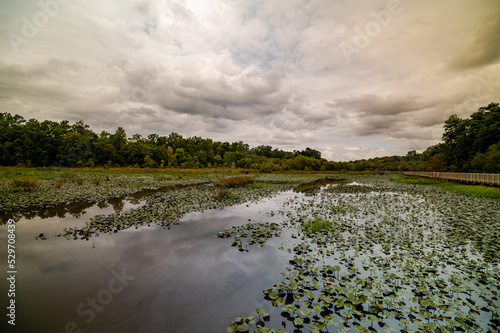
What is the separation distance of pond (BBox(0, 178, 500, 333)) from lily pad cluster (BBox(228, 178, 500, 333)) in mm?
31

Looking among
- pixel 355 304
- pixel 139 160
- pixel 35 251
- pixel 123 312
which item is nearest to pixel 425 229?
pixel 355 304

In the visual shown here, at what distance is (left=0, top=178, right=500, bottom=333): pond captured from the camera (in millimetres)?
4238

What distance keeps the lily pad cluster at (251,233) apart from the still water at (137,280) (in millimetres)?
433

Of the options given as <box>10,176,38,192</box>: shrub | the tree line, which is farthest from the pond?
the tree line

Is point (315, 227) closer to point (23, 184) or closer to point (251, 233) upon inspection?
point (251, 233)

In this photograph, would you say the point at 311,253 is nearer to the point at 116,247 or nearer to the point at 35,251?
the point at 116,247

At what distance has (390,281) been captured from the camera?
561cm

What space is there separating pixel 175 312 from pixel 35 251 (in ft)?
22.9

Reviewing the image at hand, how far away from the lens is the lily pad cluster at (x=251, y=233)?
346 inches

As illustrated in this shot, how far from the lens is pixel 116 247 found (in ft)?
26.2

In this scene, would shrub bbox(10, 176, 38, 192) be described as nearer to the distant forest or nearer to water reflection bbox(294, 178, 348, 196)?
water reflection bbox(294, 178, 348, 196)

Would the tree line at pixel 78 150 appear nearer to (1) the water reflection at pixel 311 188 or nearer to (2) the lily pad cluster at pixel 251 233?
(1) the water reflection at pixel 311 188

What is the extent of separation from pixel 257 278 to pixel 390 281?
363 centimetres

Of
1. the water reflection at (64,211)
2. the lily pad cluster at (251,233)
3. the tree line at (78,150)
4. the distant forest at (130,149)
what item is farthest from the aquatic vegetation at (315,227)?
the tree line at (78,150)
